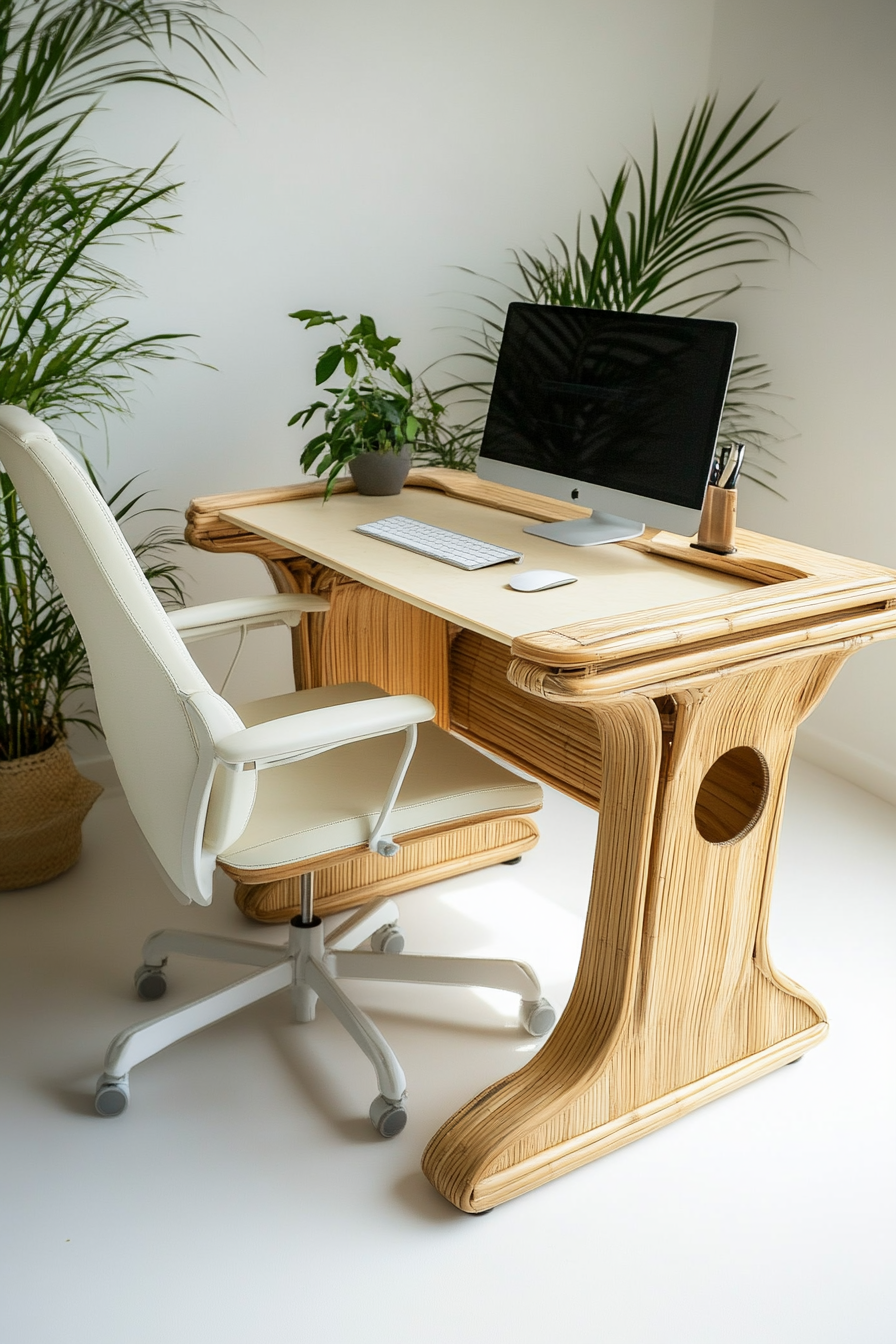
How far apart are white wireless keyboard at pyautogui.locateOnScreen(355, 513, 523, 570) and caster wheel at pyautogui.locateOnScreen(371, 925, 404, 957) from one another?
2.63 feet

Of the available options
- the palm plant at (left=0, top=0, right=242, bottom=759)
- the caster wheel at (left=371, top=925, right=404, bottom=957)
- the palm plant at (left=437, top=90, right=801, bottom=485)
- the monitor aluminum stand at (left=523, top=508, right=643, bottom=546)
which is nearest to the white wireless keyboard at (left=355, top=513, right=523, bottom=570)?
the monitor aluminum stand at (left=523, top=508, right=643, bottom=546)

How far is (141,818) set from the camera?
1742mm

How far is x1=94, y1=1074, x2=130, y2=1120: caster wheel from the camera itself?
190 cm

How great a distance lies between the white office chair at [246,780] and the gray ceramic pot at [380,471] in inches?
14.8

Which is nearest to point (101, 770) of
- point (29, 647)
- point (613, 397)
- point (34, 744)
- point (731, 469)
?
point (34, 744)

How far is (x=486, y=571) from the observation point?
1935mm

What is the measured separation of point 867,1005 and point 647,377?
4.21 feet

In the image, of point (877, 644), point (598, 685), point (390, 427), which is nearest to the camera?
point (598, 685)

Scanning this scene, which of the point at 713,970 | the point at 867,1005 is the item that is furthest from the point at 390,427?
the point at 867,1005

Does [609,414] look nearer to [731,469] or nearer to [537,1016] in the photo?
[731,469]

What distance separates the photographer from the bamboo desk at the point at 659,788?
1.61 m

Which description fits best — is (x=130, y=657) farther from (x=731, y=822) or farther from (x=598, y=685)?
(x=731, y=822)

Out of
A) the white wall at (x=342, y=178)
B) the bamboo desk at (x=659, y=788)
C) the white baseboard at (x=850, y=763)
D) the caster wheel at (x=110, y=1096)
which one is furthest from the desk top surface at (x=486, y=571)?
the white baseboard at (x=850, y=763)

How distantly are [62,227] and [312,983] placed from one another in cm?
159
